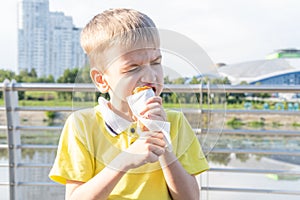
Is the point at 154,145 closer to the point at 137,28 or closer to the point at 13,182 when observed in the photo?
the point at 137,28

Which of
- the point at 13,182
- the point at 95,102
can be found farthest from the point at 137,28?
the point at 13,182

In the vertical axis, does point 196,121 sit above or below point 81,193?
above

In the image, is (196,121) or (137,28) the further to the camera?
(196,121)

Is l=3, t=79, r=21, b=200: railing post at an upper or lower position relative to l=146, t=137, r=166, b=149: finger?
lower

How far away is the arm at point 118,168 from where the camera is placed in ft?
2.76

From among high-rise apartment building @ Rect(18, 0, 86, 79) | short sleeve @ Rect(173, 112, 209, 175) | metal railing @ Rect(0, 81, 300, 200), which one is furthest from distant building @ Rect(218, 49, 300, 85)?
short sleeve @ Rect(173, 112, 209, 175)

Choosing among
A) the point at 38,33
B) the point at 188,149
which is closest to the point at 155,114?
the point at 188,149

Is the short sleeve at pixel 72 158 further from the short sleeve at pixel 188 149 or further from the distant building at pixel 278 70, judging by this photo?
the distant building at pixel 278 70

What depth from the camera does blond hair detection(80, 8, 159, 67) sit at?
84 cm

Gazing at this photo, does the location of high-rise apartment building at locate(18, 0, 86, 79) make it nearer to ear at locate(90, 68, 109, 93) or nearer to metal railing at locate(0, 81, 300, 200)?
metal railing at locate(0, 81, 300, 200)

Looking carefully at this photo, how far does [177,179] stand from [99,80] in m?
0.28

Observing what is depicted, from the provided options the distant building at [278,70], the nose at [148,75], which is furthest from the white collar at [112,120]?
the distant building at [278,70]

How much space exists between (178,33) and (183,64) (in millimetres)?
64

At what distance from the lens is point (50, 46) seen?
2605cm
